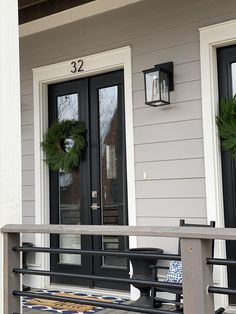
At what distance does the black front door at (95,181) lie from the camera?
14.7ft

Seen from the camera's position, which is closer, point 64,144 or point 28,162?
point 64,144

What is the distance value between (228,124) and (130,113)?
1.03 metres

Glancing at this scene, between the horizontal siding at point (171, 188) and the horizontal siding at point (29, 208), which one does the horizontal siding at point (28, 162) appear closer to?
the horizontal siding at point (29, 208)

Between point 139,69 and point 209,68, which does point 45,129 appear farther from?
point 209,68

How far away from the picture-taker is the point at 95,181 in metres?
4.62

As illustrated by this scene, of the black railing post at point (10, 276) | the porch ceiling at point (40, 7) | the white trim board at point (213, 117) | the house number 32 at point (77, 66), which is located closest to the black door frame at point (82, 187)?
the house number 32 at point (77, 66)

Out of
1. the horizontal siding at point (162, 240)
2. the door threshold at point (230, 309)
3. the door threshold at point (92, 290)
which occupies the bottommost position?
the door threshold at point (92, 290)

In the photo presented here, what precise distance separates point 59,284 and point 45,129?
171cm

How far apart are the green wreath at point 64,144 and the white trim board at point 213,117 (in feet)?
4.70

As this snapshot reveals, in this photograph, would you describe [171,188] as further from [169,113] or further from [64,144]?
[64,144]

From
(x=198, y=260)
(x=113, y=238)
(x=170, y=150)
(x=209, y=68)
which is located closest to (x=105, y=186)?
(x=113, y=238)

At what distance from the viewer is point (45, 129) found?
4949 millimetres

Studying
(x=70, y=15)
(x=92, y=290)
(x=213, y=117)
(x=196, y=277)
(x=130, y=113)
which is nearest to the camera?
(x=196, y=277)

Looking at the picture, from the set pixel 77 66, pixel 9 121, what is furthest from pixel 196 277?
pixel 77 66
